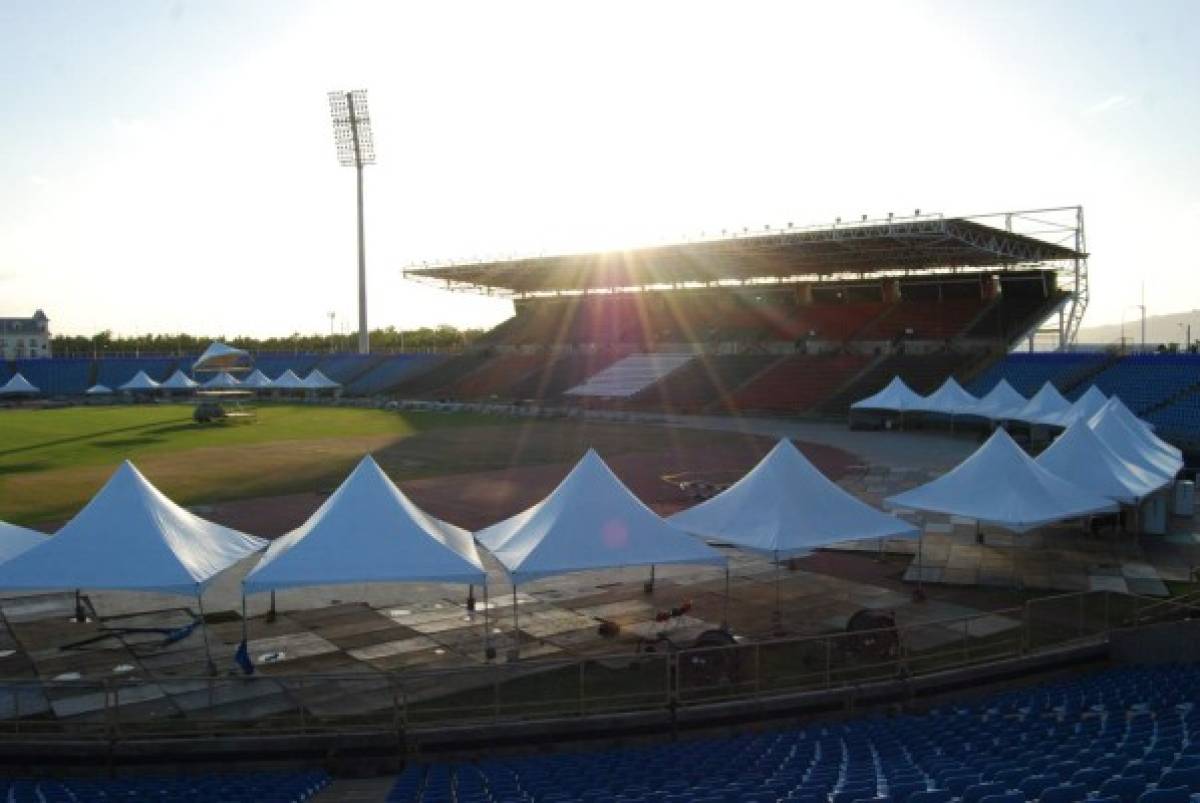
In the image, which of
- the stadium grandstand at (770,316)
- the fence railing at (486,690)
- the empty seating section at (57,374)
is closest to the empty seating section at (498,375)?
the stadium grandstand at (770,316)

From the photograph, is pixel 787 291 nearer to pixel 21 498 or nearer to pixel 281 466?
pixel 281 466

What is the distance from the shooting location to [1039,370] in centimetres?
5272

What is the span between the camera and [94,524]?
1498cm

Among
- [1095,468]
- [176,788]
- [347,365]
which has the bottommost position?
[176,788]

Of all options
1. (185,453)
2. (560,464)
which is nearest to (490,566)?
(560,464)

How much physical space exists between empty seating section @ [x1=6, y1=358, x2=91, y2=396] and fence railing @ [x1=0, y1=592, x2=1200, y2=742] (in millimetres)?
86260

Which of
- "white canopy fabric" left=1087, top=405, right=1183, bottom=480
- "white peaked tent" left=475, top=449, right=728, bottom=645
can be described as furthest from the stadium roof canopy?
"white peaked tent" left=475, top=449, right=728, bottom=645

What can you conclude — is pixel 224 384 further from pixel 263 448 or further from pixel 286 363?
pixel 263 448

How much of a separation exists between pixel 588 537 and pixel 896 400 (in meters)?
34.0

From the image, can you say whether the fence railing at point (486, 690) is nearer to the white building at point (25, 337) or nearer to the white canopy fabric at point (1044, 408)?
the white canopy fabric at point (1044, 408)

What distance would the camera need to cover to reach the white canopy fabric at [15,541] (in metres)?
15.3

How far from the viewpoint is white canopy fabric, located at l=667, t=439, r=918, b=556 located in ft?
54.2

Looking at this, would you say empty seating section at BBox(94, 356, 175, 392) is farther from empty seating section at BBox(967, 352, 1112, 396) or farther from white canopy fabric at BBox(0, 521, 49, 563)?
white canopy fabric at BBox(0, 521, 49, 563)

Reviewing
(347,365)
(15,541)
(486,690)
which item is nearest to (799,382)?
(347,365)
